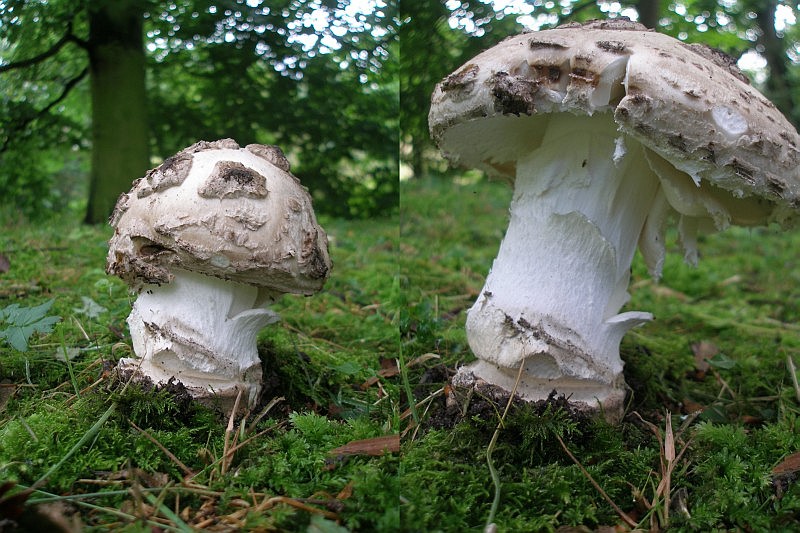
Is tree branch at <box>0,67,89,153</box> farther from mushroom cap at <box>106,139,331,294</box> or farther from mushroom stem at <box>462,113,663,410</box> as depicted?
mushroom stem at <box>462,113,663,410</box>

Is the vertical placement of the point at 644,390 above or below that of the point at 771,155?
below

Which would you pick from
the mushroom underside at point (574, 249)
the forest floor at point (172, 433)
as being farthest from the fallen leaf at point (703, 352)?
the forest floor at point (172, 433)

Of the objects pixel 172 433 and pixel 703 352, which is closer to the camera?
pixel 172 433

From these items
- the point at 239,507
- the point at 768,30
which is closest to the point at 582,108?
the point at 239,507

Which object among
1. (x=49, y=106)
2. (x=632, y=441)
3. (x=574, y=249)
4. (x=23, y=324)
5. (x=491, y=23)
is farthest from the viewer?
(x=491, y=23)

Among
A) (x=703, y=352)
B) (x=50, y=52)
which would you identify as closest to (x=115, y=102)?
(x=50, y=52)

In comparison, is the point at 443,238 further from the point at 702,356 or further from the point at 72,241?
the point at 72,241

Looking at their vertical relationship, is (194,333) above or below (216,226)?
below

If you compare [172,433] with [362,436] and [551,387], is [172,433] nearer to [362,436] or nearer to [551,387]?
[362,436]
